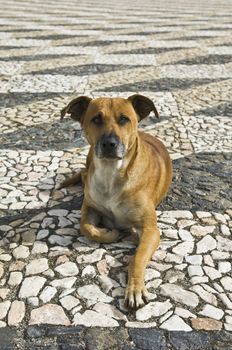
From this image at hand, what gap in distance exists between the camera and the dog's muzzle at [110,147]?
3.54 m

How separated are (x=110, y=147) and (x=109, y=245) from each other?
2.70 ft

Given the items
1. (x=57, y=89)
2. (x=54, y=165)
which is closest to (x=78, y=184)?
(x=54, y=165)

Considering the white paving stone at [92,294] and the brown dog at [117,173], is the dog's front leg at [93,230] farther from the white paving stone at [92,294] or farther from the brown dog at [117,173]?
the white paving stone at [92,294]

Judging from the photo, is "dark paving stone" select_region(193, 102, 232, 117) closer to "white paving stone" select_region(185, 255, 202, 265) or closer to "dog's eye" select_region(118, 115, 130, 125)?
"dog's eye" select_region(118, 115, 130, 125)

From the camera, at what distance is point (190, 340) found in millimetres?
2793

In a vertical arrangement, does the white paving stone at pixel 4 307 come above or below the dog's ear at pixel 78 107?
below

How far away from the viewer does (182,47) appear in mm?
11945

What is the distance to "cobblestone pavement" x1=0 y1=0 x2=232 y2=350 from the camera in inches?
114

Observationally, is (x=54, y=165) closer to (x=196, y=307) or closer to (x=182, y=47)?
(x=196, y=307)

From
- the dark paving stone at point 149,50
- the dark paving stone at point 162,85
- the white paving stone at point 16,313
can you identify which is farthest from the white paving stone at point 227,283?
the dark paving stone at point 149,50

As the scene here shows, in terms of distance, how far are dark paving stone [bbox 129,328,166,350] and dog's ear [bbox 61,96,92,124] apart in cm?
187

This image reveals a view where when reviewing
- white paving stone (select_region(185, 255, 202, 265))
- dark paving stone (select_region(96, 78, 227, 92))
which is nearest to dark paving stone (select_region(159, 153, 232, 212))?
white paving stone (select_region(185, 255, 202, 265))

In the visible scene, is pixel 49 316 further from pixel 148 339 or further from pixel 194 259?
pixel 194 259

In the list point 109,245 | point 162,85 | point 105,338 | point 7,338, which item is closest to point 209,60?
point 162,85
